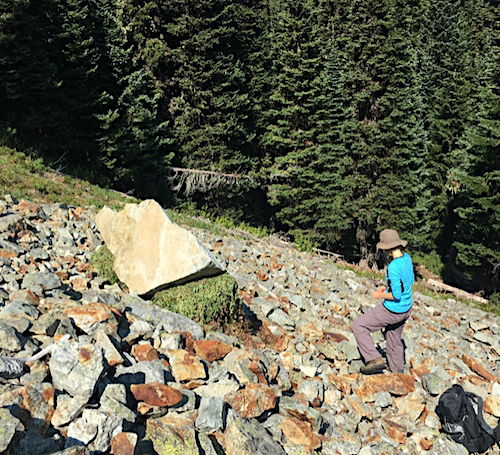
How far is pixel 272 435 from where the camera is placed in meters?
4.05

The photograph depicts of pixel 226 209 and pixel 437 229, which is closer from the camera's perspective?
pixel 226 209

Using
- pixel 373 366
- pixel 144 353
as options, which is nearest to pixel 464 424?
pixel 373 366

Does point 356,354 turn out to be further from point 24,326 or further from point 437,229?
point 437,229

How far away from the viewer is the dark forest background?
18609 millimetres

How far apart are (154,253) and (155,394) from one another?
10.1 ft

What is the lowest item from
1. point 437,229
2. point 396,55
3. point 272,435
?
point 437,229

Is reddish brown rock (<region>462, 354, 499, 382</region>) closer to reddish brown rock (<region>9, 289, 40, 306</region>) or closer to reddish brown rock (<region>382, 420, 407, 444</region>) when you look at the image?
reddish brown rock (<region>382, 420, 407, 444</region>)

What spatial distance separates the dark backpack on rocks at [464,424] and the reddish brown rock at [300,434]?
1.87m

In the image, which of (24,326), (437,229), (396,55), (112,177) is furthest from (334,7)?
(24,326)

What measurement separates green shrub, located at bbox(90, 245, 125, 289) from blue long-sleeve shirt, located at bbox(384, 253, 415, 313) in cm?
394

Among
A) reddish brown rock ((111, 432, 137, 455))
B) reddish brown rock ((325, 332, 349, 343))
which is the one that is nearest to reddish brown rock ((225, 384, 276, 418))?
reddish brown rock ((111, 432, 137, 455))

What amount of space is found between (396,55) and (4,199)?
77.8 feet

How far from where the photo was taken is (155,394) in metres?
3.68

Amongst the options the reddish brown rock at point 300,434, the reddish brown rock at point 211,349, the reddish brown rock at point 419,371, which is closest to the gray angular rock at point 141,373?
the reddish brown rock at point 211,349
